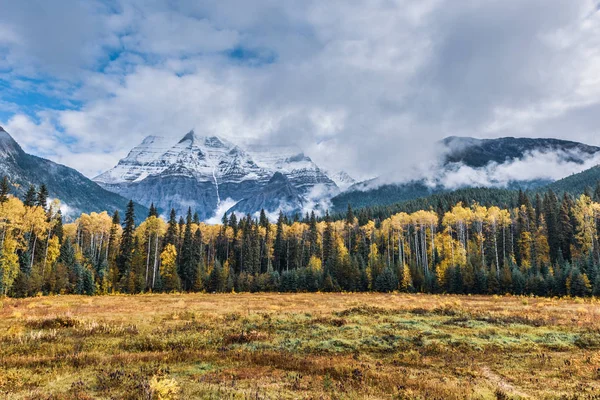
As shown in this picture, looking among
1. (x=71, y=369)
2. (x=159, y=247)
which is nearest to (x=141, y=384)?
(x=71, y=369)

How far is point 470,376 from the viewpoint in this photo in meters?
12.9

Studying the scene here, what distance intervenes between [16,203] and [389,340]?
6118 cm

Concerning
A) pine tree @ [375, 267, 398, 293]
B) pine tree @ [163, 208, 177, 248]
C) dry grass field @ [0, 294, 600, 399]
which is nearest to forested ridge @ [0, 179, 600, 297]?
pine tree @ [375, 267, 398, 293]

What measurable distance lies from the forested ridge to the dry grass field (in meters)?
40.6

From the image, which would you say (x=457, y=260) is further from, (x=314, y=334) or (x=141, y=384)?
(x=141, y=384)

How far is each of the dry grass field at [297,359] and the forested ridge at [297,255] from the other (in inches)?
1600

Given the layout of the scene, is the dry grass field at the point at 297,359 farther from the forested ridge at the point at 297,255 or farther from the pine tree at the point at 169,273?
the pine tree at the point at 169,273

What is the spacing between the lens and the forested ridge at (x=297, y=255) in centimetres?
5866

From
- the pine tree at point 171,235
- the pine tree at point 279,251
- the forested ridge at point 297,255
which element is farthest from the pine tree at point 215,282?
the pine tree at point 279,251

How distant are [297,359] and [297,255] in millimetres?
92302

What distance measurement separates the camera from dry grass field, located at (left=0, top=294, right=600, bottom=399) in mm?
10781

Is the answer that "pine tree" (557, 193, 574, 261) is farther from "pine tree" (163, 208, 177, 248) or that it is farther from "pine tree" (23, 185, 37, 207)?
"pine tree" (23, 185, 37, 207)

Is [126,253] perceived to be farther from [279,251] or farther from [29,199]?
[279,251]

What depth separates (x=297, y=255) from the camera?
10662 centimetres
